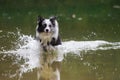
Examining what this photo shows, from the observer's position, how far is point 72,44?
34.7 feet

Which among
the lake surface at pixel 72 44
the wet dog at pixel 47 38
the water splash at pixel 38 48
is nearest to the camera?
the lake surface at pixel 72 44

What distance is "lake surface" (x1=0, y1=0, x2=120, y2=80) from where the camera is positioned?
26.4 feet

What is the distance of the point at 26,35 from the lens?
1202cm

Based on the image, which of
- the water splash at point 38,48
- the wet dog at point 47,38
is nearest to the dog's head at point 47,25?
the wet dog at point 47,38

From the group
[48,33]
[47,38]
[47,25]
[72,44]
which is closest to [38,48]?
[47,38]

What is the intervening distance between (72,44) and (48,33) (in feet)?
2.45

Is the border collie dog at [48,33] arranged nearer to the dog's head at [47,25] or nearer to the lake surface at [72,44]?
the dog's head at [47,25]

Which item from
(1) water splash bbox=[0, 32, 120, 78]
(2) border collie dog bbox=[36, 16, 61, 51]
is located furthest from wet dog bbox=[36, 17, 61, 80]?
(1) water splash bbox=[0, 32, 120, 78]

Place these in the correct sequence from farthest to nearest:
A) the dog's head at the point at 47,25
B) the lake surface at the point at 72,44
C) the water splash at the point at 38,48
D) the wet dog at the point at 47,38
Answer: the dog's head at the point at 47,25 → the wet dog at the point at 47,38 → the water splash at the point at 38,48 → the lake surface at the point at 72,44

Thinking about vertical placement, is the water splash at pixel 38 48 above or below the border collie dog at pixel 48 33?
below

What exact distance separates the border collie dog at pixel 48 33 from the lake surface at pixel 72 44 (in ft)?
0.67

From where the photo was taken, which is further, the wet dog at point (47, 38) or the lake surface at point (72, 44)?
the wet dog at point (47, 38)

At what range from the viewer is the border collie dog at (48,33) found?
10102mm

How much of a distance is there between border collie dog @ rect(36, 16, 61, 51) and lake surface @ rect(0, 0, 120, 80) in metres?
0.20
